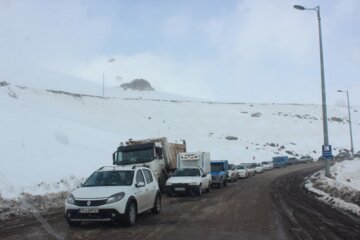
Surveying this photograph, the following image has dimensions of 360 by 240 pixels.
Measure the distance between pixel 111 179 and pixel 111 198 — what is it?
144 cm

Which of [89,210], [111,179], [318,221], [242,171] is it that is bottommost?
[242,171]

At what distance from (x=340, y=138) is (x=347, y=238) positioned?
9830 centimetres

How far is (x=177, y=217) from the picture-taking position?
14594 mm

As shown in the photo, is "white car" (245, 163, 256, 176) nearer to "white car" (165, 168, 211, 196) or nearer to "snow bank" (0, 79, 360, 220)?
"snow bank" (0, 79, 360, 220)

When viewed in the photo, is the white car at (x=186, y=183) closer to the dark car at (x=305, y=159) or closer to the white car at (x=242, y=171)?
the white car at (x=242, y=171)

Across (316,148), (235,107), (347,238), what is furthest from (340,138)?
(347,238)

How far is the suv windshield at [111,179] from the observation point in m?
13.5

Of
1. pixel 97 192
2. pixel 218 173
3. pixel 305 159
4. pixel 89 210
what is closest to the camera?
pixel 89 210

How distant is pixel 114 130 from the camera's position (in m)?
56.1

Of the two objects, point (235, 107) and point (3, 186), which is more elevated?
point (235, 107)

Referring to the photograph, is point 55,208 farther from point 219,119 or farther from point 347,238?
point 219,119

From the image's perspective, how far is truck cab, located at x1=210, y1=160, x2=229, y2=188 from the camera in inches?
1280

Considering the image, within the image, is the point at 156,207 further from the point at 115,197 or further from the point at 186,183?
the point at 186,183

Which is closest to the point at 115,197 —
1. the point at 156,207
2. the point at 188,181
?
the point at 156,207
